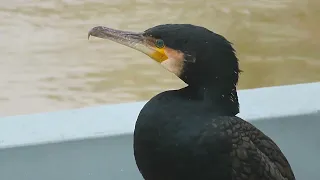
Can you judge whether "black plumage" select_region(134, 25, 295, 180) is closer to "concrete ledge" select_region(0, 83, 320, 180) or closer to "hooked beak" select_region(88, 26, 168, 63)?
"hooked beak" select_region(88, 26, 168, 63)

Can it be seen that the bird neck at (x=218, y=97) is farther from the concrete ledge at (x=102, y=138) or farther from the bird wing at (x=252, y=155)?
the concrete ledge at (x=102, y=138)

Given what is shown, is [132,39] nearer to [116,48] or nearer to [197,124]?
[197,124]

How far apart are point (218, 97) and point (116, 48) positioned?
7.07 feet

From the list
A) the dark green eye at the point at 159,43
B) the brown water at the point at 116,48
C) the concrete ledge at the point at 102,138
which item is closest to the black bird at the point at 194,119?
the dark green eye at the point at 159,43

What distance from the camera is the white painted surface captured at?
5.28 feet

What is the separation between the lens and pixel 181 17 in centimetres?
382

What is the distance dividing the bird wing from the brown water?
1492mm

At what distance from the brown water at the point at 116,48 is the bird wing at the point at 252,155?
58.7 inches

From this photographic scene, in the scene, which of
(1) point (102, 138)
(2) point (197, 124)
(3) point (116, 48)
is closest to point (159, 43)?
(2) point (197, 124)

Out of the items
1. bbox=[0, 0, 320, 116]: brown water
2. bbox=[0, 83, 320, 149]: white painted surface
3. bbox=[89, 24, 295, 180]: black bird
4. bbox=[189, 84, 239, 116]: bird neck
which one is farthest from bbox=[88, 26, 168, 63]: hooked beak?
bbox=[0, 0, 320, 116]: brown water

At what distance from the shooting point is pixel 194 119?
1.19m

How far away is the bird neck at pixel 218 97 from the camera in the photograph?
121cm

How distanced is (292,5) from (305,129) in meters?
2.51

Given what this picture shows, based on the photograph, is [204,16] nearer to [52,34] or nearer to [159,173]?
[52,34]
